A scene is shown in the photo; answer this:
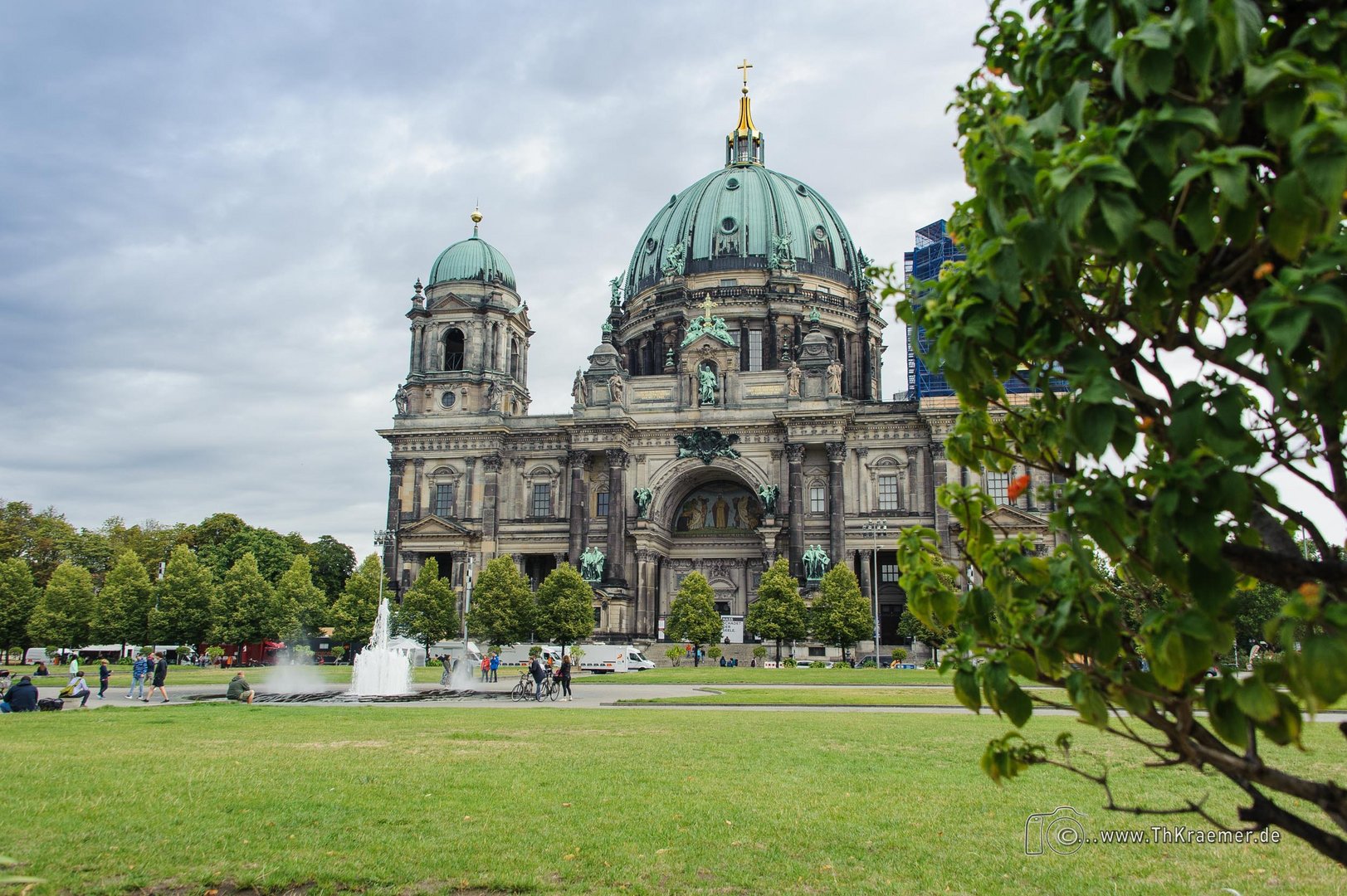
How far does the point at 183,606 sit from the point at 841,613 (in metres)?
42.3

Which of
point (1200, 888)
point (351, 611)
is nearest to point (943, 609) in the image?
point (1200, 888)

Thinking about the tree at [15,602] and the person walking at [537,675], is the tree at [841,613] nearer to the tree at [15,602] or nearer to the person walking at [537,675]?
the person walking at [537,675]

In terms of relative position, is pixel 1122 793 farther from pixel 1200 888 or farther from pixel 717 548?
pixel 717 548

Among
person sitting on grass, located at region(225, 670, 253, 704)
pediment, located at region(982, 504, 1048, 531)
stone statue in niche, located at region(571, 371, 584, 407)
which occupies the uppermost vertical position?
stone statue in niche, located at region(571, 371, 584, 407)

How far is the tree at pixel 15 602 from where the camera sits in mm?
69062

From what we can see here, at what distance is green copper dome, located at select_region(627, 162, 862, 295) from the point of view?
80250mm

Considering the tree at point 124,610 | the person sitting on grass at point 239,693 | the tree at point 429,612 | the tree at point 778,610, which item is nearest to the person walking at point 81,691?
the person sitting on grass at point 239,693

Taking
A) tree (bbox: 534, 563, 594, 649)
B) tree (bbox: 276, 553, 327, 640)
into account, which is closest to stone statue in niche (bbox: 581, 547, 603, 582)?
tree (bbox: 534, 563, 594, 649)

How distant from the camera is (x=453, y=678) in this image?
44.0 meters

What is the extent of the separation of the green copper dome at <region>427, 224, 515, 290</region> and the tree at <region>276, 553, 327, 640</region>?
22.9 meters

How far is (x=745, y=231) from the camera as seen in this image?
8075 cm

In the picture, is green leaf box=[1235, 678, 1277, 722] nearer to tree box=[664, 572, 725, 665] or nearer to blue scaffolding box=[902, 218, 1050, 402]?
tree box=[664, 572, 725, 665]

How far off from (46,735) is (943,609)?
62.6 feet

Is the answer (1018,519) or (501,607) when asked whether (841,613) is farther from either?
(501,607)
